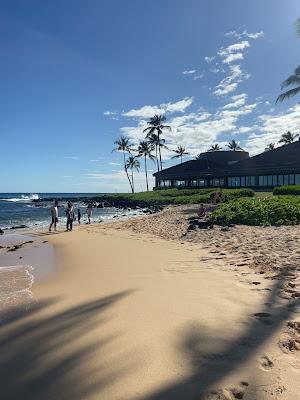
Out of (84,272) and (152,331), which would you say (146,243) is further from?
Answer: (152,331)

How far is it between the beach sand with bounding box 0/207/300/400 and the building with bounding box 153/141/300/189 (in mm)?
40724

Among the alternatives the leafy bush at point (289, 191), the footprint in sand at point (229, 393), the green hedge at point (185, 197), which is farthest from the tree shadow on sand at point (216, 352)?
the green hedge at point (185, 197)

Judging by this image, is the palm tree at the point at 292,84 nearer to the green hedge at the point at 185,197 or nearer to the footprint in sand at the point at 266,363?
the green hedge at the point at 185,197

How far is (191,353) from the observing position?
166 inches

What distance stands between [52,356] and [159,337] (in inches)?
49.0

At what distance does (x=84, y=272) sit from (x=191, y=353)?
18.3 ft

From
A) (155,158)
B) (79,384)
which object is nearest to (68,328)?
(79,384)

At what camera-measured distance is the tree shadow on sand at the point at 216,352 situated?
3.45m

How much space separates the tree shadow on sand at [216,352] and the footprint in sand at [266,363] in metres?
0.15

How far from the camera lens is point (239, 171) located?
5256 cm

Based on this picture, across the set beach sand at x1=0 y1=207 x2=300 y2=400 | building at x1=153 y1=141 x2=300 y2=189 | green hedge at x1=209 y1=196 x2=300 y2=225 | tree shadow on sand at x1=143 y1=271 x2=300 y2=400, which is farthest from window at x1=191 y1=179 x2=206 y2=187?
tree shadow on sand at x1=143 y1=271 x2=300 y2=400

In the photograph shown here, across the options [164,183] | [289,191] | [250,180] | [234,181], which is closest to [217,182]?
[234,181]

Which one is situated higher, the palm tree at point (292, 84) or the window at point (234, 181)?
the palm tree at point (292, 84)

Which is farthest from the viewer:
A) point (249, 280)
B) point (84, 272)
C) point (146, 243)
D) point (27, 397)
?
point (146, 243)
